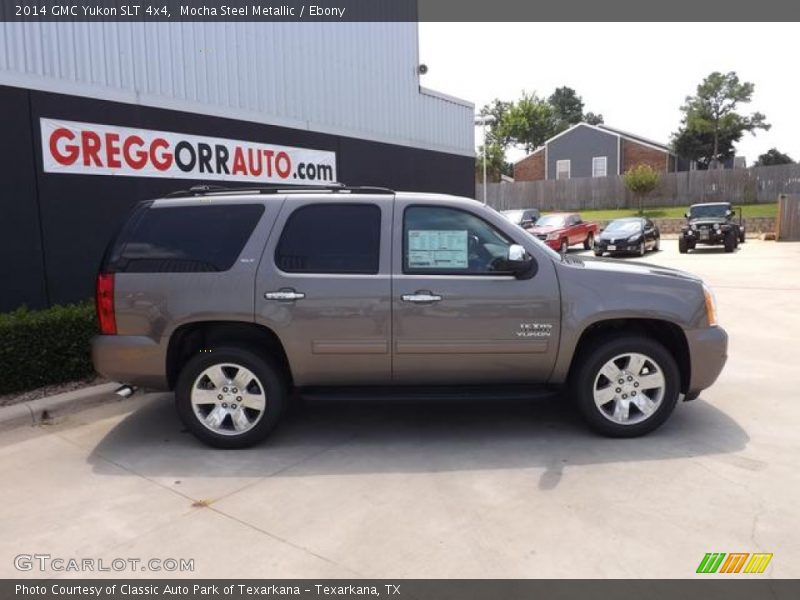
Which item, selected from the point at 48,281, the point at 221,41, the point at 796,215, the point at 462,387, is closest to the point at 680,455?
the point at 462,387

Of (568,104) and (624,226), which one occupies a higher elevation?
(568,104)

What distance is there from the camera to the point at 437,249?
183 inches

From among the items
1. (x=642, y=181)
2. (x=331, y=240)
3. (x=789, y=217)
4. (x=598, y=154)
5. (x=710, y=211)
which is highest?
(x=598, y=154)

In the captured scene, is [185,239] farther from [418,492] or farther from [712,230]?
[712,230]

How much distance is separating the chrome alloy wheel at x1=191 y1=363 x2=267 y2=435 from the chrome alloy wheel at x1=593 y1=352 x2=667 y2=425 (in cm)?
255

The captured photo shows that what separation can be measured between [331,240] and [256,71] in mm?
5722

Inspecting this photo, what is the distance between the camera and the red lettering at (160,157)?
8023mm

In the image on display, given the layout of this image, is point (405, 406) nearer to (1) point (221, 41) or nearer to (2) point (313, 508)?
(2) point (313, 508)

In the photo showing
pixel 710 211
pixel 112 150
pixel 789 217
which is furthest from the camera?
pixel 789 217

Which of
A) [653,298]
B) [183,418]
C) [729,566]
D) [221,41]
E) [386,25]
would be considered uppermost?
[386,25]

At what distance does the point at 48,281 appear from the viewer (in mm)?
7105

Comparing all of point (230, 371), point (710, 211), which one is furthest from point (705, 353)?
point (710, 211)

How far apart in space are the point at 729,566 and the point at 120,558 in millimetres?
3079

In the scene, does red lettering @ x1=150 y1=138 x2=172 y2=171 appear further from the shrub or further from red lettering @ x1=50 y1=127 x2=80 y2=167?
the shrub
